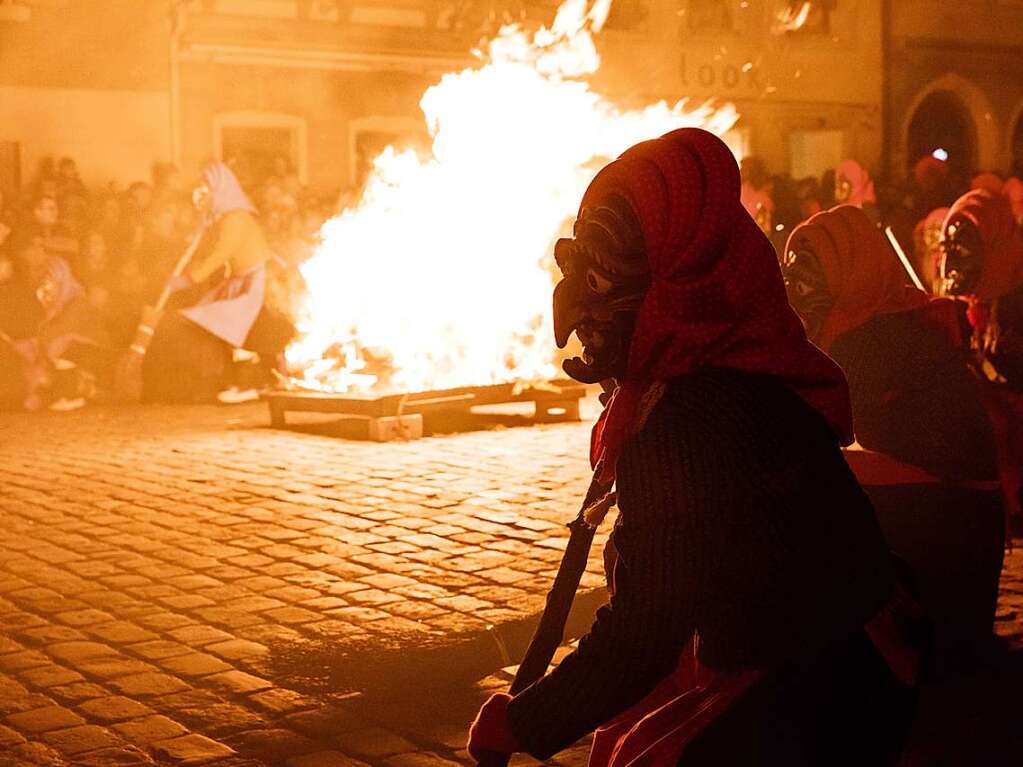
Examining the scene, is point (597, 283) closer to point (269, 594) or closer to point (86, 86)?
point (269, 594)

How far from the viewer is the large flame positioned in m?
12.9

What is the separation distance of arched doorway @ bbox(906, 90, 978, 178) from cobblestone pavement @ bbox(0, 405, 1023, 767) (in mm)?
20759

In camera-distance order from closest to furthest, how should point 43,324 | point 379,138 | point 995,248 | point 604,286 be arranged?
1. point 604,286
2. point 995,248
3. point 43,324
4. point 379,138

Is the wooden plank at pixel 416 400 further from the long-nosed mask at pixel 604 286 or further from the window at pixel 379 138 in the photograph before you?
the window at pixel 379 138

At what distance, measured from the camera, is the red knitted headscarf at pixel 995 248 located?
718 cm

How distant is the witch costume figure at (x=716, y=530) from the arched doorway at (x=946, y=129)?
28.2 metres

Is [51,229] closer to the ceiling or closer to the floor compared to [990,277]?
closer to the ceiling

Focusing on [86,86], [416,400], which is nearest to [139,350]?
[416,400]

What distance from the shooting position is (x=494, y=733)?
7.63 ft

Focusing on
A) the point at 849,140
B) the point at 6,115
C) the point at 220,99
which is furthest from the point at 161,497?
the point at 849,140

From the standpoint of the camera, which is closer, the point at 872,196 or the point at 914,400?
the point at 914,400

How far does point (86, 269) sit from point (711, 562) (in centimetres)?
1339

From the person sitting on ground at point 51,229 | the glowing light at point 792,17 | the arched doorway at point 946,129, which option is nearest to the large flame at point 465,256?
the person sitting on ground at point 51,229

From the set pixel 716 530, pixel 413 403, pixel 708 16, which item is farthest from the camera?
pixel 708 16
